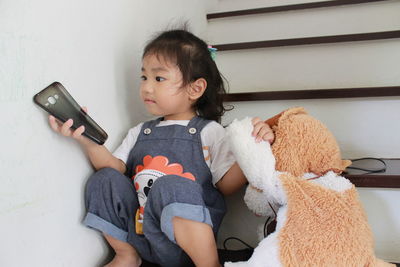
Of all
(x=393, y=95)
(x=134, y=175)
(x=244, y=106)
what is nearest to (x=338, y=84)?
(x=393, y=95)

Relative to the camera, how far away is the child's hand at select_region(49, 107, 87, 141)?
61cm

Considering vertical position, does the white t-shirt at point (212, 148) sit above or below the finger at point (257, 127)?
below

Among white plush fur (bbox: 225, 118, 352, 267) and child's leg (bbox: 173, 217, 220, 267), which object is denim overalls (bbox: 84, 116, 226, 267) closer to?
child's leg (bbox: 173, 217, 220, 267)

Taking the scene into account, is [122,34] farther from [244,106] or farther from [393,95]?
[393,95]

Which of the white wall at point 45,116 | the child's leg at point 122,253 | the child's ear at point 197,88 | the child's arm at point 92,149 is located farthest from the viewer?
the child's ear at point 197,88

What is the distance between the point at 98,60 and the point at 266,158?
47 cm

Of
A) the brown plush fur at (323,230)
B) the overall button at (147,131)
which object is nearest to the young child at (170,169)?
the overall button at (147,131)

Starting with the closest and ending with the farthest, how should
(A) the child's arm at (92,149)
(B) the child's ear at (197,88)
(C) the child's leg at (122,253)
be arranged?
(A) the child's arm at (92,149) < (C) the child's leg at (122,253) < (B) the child's ear at (197,88)

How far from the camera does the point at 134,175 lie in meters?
0.84

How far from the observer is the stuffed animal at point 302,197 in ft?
1.86

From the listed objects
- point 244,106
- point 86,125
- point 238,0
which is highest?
point 238,0

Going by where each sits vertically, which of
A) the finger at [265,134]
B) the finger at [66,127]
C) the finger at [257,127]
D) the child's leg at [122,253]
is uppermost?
the finger at [66,127]

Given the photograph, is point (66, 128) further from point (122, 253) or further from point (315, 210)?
point (315, 210)

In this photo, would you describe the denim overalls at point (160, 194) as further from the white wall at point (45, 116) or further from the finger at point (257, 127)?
the finger at point (257, 127)
